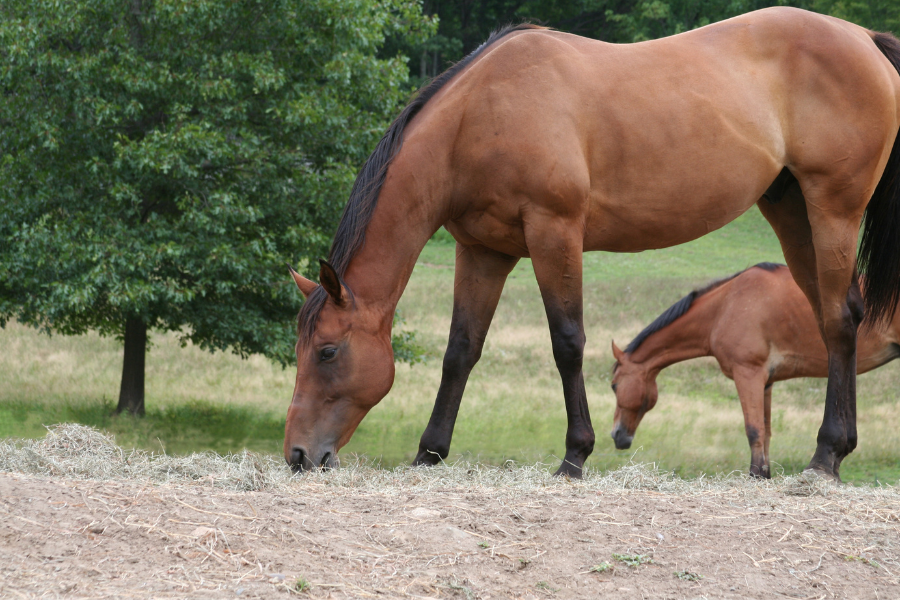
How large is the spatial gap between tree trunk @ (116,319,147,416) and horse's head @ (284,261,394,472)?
811cm

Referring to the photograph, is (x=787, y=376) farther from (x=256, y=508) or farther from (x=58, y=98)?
(x=58, y=98)

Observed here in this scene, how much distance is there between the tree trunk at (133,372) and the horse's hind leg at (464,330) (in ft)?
26.2

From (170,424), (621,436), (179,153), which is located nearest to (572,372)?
(621,436)

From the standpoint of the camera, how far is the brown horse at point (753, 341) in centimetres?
812

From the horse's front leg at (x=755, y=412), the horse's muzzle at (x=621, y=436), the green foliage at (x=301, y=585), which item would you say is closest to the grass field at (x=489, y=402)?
the horse's muzzle at (x=621, y=436)

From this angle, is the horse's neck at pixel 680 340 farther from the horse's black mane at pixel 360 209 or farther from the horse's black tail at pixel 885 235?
the horse's black mane at pixel 360 209

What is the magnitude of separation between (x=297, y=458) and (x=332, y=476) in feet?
0.91

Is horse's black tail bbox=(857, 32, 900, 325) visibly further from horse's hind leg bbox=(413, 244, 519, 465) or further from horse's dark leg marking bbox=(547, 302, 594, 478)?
horse's hind leg bbox=(413, 244, 519, 465)

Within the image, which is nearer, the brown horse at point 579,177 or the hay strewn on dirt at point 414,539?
the hay strewn on dirt at point 414,539

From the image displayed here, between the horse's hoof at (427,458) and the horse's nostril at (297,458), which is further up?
the horse's nostril at (297,458)

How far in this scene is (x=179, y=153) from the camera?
909cm

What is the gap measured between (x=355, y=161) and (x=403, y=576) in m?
8.68

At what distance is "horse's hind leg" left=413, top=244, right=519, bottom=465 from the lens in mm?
4797

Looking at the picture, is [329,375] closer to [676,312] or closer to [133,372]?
[676,312]
